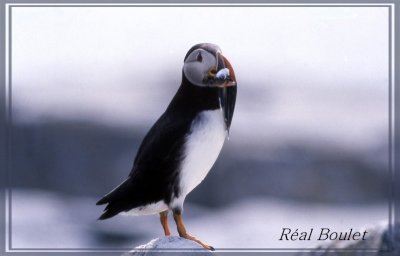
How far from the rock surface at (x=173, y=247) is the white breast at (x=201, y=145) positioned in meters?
0.37

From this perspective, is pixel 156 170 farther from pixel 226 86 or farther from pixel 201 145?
Result: pixel 226 86

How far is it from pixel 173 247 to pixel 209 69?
1.34 metres

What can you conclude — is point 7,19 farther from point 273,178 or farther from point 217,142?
point 273,178

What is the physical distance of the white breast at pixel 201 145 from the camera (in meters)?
6.05

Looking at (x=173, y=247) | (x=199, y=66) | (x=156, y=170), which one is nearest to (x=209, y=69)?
(x=199, y=66)

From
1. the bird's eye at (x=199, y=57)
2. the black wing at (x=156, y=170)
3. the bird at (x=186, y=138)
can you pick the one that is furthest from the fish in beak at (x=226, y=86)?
the black wing at (x=156, y=170)

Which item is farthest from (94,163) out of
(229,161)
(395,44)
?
(395,44)

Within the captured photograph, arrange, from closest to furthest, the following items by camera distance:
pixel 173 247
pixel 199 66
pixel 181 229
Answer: pixel 199 66 < pixel 173 247 < pixel 181 229

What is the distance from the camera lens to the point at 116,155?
12.3 meters

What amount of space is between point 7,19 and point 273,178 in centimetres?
623

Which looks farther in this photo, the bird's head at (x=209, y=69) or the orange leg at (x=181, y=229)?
the orange leg at (x=181, y=229)

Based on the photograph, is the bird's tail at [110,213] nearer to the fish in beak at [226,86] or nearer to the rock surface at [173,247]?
the rock surface at [173,247]

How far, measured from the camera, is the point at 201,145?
238 inches

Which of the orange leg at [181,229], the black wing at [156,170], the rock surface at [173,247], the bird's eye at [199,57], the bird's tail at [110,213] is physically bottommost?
the rock surface at [173,247]
